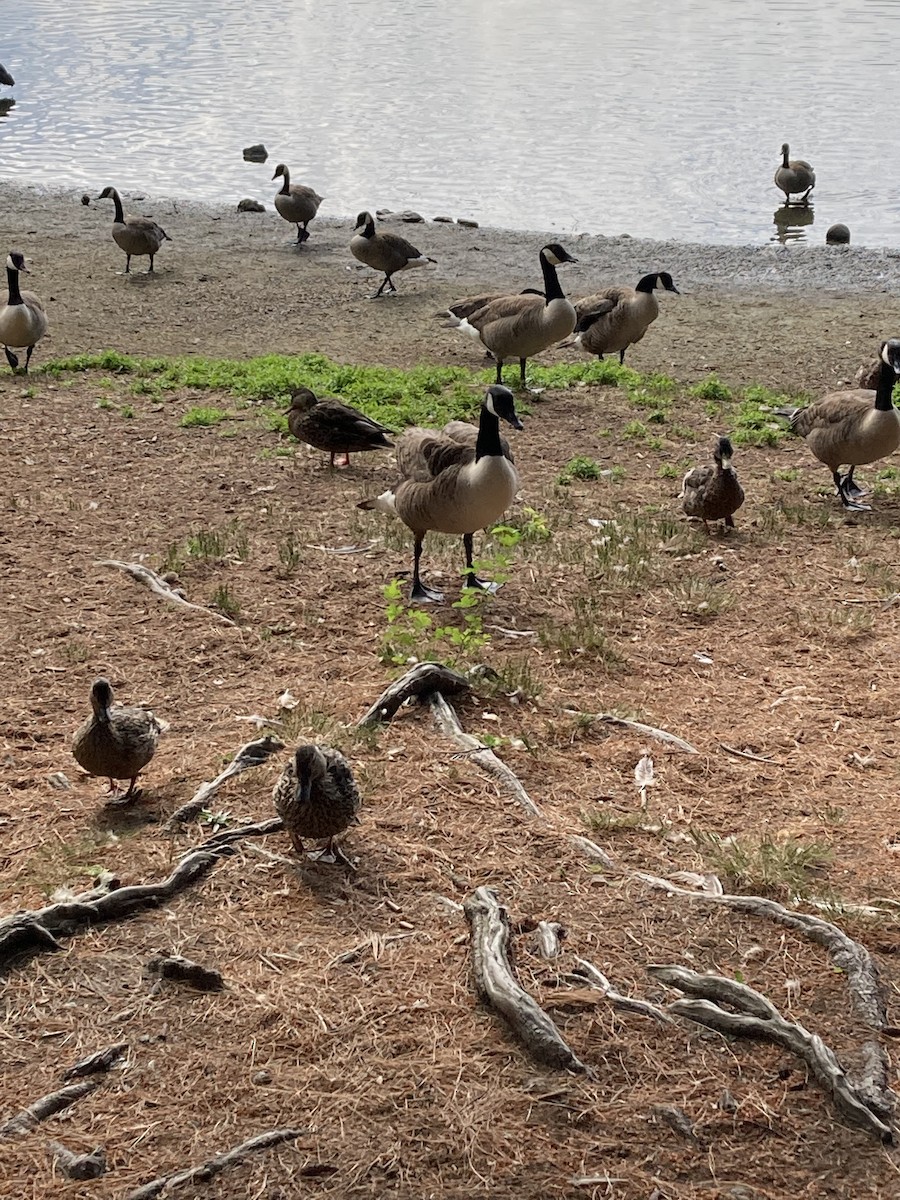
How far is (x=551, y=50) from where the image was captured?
4662cm

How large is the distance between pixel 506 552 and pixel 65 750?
383 cm

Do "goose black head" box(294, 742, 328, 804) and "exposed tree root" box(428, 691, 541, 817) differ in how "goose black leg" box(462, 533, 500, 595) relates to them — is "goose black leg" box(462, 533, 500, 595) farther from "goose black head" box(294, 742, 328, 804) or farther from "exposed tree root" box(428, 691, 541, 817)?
"goose black head" box(294, 742, 328, 804)

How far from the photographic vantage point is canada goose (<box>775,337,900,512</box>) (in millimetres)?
10438

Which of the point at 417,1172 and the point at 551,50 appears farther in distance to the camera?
the point at 551,50

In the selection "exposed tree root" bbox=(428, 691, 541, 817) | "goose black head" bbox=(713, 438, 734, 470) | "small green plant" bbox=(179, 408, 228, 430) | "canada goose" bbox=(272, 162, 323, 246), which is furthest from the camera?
"canada goose" bbox=(272, 162, 323, 246)

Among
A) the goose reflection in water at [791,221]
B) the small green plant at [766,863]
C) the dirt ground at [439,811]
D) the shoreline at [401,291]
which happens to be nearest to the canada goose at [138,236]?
the shoreline at [401,291]

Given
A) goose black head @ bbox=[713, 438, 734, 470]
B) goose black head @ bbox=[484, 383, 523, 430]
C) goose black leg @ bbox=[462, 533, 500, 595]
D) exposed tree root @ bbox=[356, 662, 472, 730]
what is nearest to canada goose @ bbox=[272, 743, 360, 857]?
exposed tree root @ bbox=[356, 662, 472, 730]

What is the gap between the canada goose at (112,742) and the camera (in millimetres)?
5809

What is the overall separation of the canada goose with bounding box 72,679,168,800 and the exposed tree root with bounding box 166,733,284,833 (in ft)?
1.04

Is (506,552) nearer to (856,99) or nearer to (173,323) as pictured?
(173,323)

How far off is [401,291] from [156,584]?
492 inches

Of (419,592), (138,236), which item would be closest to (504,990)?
(419,592)

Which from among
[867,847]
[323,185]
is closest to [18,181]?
[323,185]

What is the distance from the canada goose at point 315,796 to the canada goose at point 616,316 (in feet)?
36.6
